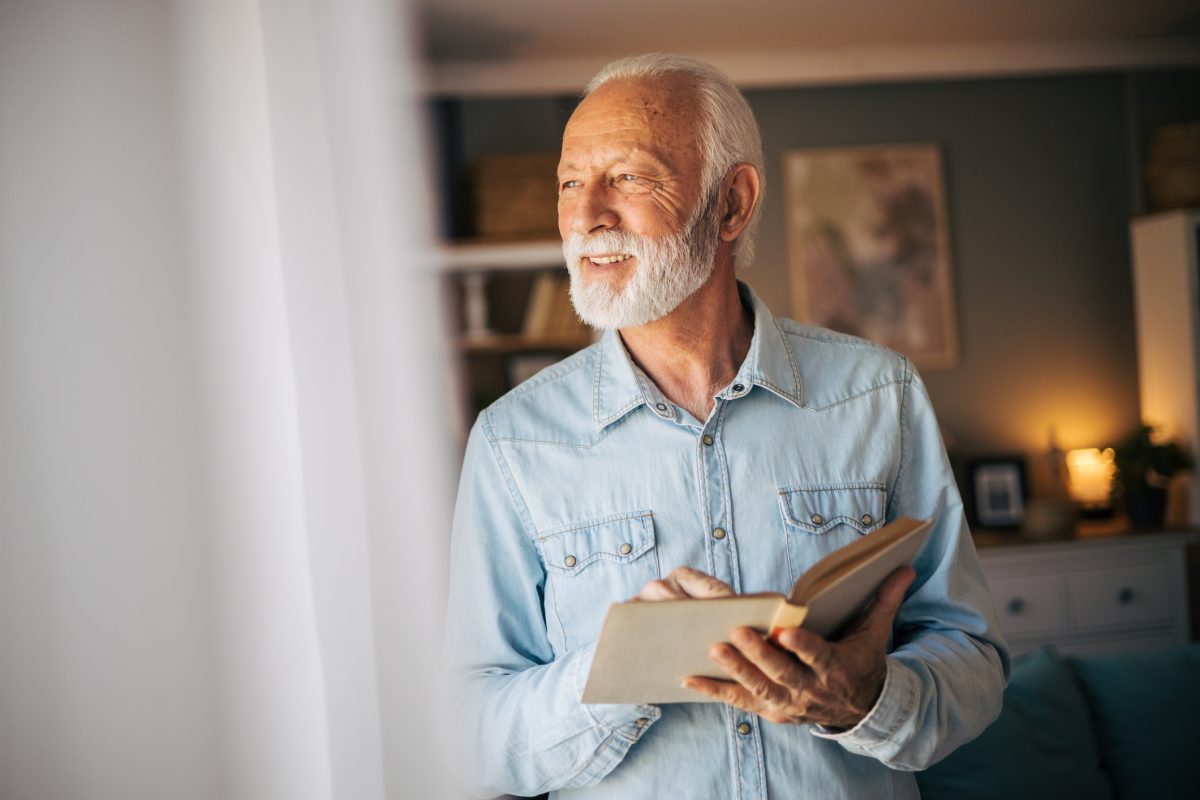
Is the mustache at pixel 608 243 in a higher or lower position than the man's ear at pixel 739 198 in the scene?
lower

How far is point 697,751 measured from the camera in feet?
3.91

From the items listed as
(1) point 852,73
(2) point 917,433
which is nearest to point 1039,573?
(1) point 852,73

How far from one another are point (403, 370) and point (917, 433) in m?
0.81

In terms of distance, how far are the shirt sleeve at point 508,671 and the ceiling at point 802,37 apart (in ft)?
9.67

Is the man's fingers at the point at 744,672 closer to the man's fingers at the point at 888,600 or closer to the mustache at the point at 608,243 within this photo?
the man's fingers at the point at 888,600

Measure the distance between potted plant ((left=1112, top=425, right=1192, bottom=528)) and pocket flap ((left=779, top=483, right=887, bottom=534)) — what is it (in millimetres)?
3658

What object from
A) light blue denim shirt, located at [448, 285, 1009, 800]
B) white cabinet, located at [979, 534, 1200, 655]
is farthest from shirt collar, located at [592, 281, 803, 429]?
white cabinet, located at [979, 534, 1200, 655]

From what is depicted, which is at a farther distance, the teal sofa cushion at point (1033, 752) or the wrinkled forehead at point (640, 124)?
the teal sofa cushion at point (1033, 752)

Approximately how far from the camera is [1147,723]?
7.81 feet

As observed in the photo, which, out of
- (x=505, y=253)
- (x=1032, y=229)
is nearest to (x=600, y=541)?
(x=505, y=253)

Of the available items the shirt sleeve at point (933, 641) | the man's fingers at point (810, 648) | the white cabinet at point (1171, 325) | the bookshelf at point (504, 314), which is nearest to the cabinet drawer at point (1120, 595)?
the white cabinet at point (1171, 325)

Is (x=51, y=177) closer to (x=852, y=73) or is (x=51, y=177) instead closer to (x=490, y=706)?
(x=490, y=706)

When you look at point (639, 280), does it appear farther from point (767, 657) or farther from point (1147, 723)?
point (1147, 723)

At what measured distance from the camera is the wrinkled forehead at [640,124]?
4.24 ft
